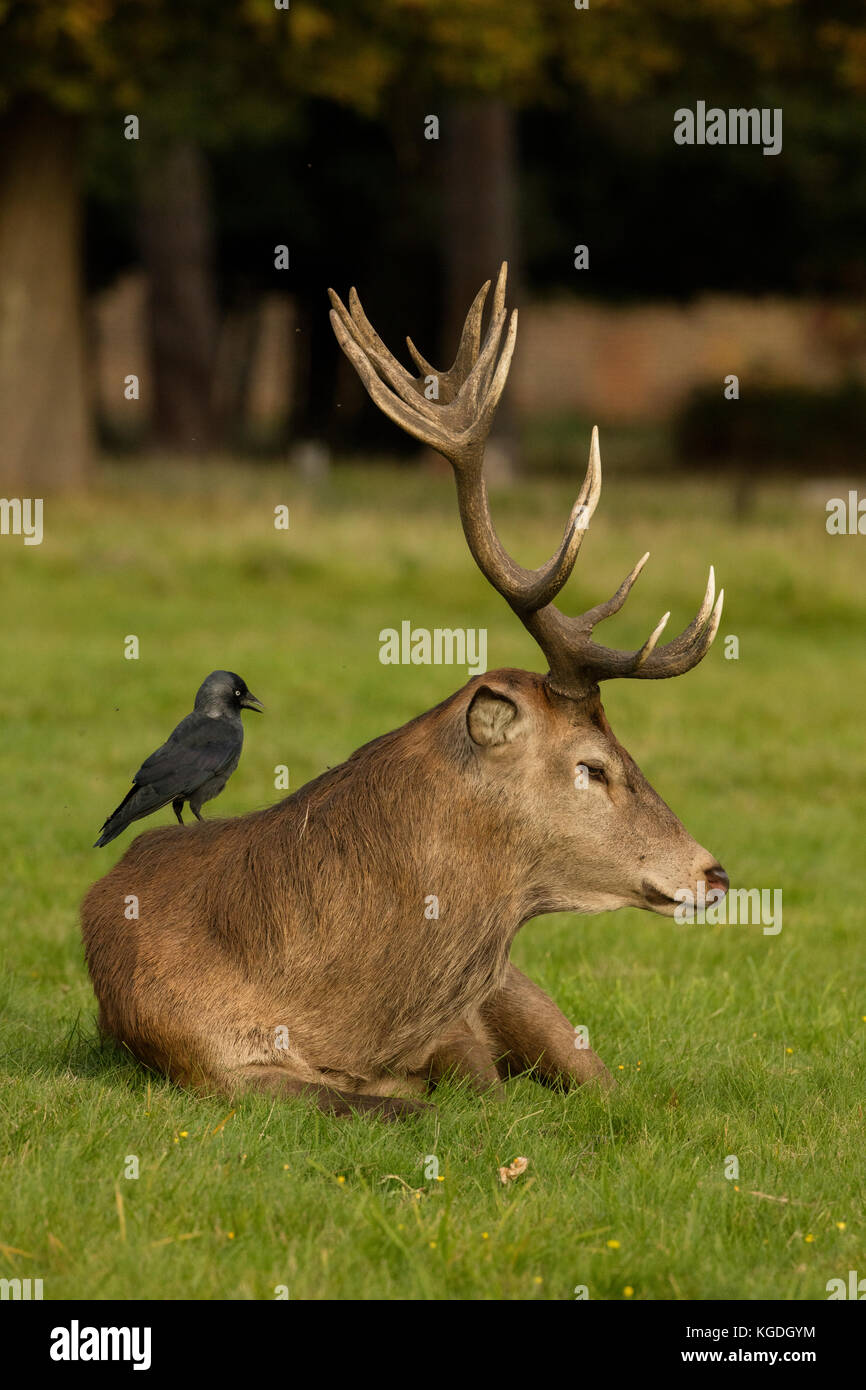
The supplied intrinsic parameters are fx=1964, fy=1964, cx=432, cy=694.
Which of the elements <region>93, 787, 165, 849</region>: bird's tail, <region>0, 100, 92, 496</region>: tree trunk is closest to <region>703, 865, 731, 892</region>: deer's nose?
<region>93, 787, 165, 849</region>: bird's tail

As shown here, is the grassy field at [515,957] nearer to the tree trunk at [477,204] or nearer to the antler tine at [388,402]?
the antler tine at [388,402]

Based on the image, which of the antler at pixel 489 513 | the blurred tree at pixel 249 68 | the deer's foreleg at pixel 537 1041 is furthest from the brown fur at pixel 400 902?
the blurred tree at pixel 249 68

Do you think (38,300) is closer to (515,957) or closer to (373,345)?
(515,957)

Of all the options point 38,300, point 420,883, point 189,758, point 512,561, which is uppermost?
point 38,300

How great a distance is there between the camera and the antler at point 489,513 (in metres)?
5.22

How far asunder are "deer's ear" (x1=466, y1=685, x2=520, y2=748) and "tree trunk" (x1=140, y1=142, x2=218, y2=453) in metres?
25.3

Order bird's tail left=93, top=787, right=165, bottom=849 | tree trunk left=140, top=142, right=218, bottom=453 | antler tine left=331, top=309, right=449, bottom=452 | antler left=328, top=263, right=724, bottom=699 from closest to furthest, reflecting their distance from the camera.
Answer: antler left=328, top=263, right=724, bottom=699 → antler tine left=331, top=309, right=449, bottom=452 → bird's tail left=93, top=787, right=165, bottom=849 → tree trunk left=140, top=142, right=218, bottom=453

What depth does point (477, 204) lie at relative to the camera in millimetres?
25812

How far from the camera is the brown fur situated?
5.29 m

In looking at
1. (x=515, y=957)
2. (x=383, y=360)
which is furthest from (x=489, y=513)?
(x=515, y=957)

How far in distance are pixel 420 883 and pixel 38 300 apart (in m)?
15.0

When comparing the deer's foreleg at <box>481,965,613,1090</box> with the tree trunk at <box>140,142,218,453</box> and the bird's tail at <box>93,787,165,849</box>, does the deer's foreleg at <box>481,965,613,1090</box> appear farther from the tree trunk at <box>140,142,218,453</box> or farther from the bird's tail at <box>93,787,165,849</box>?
the tree trunk at <box>140,142,218,453</box>

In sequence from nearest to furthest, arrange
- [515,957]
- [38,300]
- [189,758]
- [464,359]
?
1. [189,758]
2. [464,359]
3. [515,957]
4. [38,300]

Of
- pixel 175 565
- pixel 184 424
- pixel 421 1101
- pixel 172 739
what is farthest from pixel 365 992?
pixel 184 424
